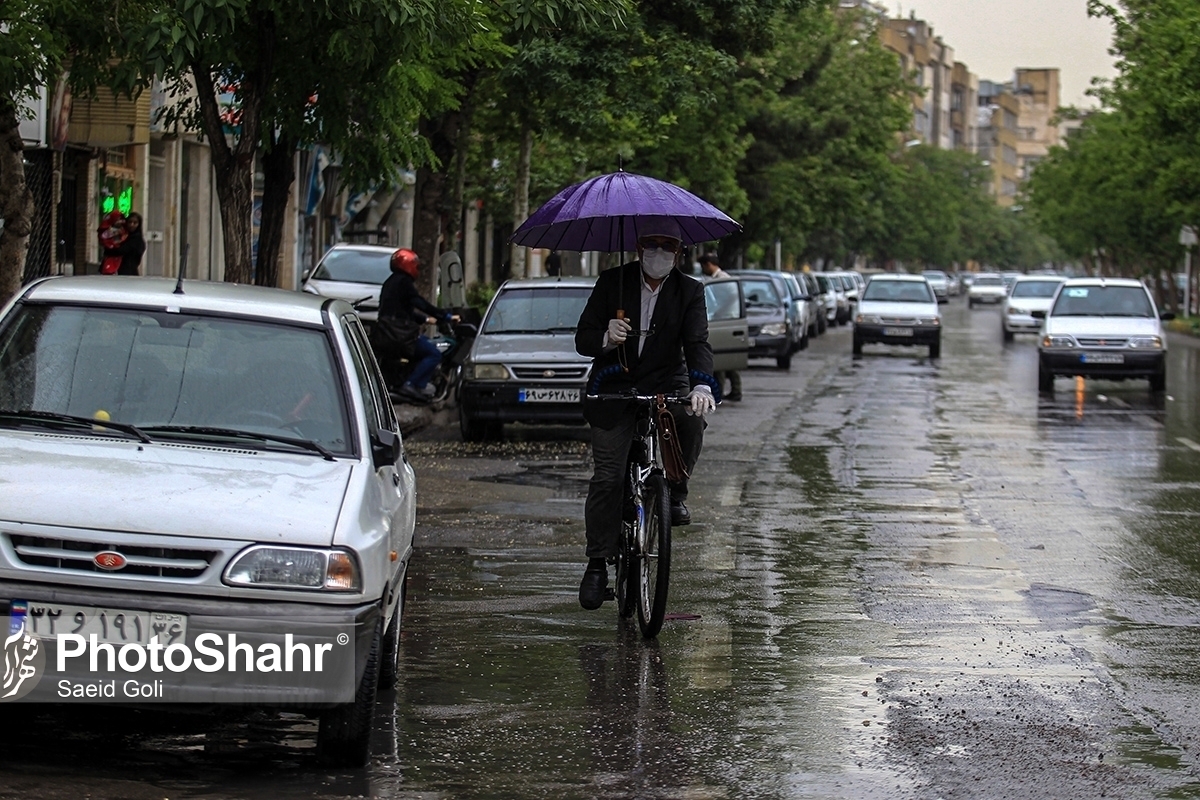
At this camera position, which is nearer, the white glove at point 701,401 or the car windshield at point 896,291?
the white glove at point 701,401

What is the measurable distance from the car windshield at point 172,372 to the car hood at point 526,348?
37.3 ft

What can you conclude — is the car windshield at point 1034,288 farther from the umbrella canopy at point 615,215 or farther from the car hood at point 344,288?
the umbrella canopy at point 615,215

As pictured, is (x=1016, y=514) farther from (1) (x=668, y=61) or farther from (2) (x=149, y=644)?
(1) (x=668, y=61)

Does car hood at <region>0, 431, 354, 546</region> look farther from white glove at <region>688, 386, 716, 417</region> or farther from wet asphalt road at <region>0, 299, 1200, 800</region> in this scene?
white glove at <region>688, 386, 716, 417</region>

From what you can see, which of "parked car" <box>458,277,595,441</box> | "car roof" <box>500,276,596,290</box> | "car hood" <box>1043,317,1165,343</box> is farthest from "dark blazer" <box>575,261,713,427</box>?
"car hood" <box>1043,317,1165,343</box>

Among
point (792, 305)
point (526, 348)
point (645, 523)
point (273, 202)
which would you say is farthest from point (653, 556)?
point (792, 305)

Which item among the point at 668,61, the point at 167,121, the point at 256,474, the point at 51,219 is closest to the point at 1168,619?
the point at 256,474

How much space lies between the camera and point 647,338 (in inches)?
335

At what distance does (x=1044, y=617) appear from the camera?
29.7 ft

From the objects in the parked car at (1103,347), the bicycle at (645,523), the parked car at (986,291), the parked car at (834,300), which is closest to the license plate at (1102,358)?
the parked car at (1103,347)

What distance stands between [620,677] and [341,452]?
169 centimetres

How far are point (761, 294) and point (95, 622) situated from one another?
3069cm

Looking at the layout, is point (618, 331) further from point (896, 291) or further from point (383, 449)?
point (896, 291)

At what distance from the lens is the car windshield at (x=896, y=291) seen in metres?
41.4
